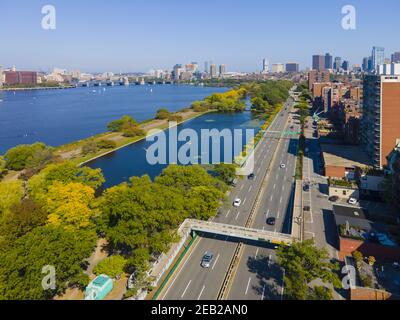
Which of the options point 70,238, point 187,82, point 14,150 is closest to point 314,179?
point 70,238

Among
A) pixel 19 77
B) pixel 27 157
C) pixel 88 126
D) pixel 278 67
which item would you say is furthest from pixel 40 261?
pixel 278 67

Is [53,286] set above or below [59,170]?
below

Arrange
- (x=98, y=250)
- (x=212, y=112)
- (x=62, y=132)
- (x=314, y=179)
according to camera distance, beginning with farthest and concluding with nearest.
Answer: (x=212, y=112)
(x=62, y=132)
(x=314, y=179)
(x=98, y=250)

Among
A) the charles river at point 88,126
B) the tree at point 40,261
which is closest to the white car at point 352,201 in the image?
the tree at point 40,261

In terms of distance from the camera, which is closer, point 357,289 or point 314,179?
point 357,289

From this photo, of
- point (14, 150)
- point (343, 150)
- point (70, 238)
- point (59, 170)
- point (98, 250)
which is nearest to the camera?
point (70, 238)

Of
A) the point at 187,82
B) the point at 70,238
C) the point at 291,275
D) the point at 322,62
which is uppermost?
the point at 322,62

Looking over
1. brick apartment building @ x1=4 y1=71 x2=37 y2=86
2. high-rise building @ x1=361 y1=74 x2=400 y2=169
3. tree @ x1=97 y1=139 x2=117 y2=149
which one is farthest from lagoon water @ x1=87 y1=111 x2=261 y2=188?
brick apartment building @ x1=4 y1=71 x2=37 y2=86

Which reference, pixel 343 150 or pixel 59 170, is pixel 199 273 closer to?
pixel 59 170
